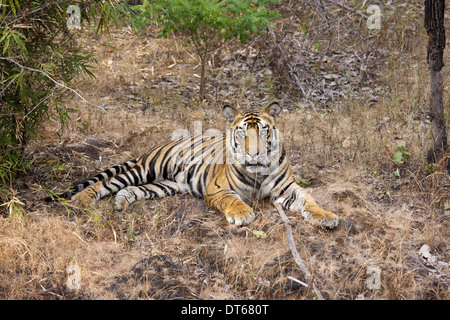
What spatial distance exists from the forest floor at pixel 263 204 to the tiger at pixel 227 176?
129 millimetres

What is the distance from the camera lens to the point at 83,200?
434 cm

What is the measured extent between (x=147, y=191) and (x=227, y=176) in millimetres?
877

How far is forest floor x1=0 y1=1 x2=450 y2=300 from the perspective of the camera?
3145mm

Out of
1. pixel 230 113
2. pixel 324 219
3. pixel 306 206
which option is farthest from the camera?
pixel 230 113

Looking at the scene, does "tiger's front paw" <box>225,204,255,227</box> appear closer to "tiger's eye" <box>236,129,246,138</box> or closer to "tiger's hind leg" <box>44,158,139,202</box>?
"tiger's eye" <box>236,129,246,138</box>

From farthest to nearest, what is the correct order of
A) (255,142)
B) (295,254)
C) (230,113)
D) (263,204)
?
(230,113) → (263,204) → (255,142) → (295,254)

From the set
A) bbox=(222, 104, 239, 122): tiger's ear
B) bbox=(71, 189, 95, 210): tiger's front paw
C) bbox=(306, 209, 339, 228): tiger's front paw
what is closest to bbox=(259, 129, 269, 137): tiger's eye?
bbox=(222, 104, 239, 122): tiger's ear

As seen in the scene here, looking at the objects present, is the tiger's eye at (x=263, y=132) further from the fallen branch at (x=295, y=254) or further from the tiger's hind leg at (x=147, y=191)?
the tiger's hind leg at (x=147, y=191)

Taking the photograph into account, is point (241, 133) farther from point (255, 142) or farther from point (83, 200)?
point (83, 200)

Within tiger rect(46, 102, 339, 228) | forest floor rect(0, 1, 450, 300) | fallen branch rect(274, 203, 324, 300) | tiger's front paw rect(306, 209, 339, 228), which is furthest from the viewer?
tiger rect(46, 102, 339, 228)

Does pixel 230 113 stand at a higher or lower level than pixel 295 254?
higher

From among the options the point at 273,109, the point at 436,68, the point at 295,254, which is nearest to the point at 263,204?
the point at 273,109

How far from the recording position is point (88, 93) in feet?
25.6

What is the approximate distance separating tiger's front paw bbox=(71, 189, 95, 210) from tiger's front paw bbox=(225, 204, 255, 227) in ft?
4.46
